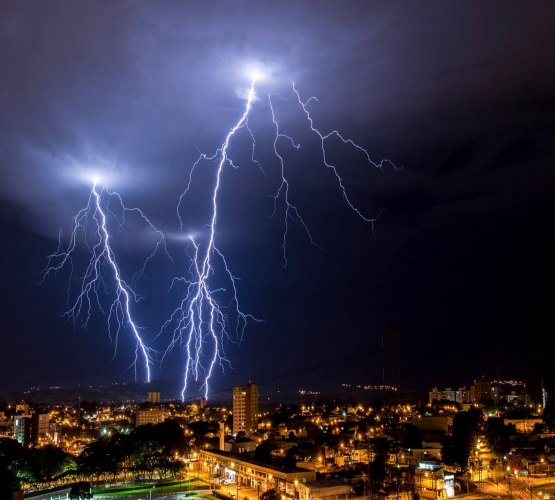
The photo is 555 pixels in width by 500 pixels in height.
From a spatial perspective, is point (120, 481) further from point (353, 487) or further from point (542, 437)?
point (542, 437)

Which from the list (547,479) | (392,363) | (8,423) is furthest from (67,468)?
(8,423)

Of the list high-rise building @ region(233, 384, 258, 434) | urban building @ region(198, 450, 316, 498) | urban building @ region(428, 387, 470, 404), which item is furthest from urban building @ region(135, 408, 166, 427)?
urban building @ region(428, 387, 470, 404)

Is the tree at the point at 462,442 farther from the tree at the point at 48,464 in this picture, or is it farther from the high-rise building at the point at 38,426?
the high-rise building at the point at 38,426

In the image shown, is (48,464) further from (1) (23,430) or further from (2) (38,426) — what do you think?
(1) (23,430)

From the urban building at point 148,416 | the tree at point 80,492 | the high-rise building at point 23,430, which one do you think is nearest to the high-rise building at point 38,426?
the high-rise building at point 23,430

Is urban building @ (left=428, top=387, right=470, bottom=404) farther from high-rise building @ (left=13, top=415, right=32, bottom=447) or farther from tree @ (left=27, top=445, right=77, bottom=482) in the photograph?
tree @ (left=27, top=445, right=77, bottom=482)

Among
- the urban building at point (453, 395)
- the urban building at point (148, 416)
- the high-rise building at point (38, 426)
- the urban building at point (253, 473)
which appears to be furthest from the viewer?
the urban building at point (453, 395)

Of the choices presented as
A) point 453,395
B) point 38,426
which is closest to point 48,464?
point 38,426

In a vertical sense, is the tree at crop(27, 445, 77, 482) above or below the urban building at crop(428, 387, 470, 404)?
below

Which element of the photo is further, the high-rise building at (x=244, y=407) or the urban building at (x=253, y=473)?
the high-rise building at (x=244, y=407)

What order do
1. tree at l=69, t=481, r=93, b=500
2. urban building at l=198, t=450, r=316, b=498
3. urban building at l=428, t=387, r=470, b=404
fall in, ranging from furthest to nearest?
urban building at l=428, t=387, r=470, b=404
tree at l=69, t=481, r=93, b=500
urban building at l=198, t=450, r=316, b=498
